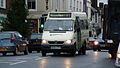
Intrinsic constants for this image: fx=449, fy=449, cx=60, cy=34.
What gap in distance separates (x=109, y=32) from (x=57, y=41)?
3795 millimetres

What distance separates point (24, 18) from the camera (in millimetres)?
44031

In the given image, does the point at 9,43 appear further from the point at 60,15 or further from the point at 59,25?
the point at 60,15

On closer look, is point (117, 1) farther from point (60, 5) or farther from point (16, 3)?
point (60, 5)

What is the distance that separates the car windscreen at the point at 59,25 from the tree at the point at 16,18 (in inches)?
619

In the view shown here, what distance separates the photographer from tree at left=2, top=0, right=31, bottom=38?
43.5 meters

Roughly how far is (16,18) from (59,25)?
1617cm

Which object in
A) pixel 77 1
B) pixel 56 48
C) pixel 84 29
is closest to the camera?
pixel 56 48

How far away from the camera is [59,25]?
27.8 m

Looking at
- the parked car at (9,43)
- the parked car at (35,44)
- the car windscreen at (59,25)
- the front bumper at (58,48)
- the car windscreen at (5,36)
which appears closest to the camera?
the front bumper at (58,48)

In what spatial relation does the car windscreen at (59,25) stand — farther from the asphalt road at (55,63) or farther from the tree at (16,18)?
the tree at (16,18)

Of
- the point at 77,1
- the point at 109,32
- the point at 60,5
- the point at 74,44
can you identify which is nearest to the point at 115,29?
the point at 109,32

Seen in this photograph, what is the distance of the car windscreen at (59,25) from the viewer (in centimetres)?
2764

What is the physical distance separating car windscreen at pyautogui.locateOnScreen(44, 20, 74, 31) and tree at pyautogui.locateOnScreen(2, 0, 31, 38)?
15.7m

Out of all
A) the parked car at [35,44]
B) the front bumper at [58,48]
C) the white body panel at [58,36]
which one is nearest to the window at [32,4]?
the parked car at [35,44]
